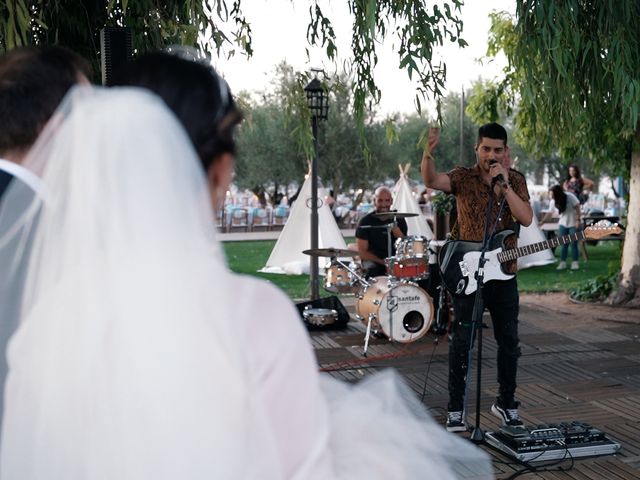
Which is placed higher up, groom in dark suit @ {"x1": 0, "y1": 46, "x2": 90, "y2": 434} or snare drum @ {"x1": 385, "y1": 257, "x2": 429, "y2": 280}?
groom in dark suit @ {"x1": 0, "y1": 46, "x2": 90, "y2": 434}

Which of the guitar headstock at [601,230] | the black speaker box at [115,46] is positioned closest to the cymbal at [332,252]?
the guitar headstock at [601,230]

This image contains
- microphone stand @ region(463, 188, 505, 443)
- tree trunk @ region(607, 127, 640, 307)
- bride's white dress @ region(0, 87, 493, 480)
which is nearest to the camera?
bride's white dress @ region(0, 87, 493, 480)

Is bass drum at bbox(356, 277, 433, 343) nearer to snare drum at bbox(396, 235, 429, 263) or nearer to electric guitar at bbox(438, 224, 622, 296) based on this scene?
snare drum at bbox(396, 235, 429, 263)

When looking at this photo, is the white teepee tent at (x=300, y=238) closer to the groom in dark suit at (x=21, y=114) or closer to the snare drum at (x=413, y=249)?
the snare drum at (x=413, y=249)

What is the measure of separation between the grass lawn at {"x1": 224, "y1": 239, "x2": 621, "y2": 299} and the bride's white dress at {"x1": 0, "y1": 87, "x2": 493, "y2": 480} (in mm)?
9929

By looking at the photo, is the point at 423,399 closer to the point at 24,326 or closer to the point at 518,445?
the point at 518,445

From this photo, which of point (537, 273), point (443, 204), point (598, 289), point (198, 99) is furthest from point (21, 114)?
point (537, 273)

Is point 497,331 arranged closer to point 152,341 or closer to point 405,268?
point 405,268

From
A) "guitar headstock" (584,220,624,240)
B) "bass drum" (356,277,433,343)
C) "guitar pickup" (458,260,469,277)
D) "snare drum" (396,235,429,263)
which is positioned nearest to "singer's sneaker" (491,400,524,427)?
"guitar pickup" (458,260,469,277)

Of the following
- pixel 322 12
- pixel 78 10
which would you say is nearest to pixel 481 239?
pixel 322 12

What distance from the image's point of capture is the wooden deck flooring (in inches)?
205

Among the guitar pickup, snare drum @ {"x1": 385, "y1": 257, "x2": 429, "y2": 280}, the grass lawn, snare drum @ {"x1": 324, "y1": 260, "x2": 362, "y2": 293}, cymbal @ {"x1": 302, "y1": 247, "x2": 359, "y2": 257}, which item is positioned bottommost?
the grass lawn

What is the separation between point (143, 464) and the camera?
4.79 feet

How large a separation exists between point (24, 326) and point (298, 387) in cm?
54
